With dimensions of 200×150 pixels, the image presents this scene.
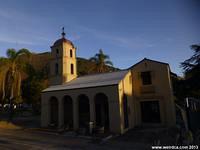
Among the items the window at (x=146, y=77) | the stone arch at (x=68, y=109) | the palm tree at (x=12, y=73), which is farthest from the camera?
the palm tree at (x=12, y=73)

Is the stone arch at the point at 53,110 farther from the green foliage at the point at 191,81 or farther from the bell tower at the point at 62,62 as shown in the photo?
the green foliage at the point at 191,81

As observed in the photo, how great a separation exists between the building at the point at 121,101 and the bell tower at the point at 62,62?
1.29 metres

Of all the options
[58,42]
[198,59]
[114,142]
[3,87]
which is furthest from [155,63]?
[3,87]

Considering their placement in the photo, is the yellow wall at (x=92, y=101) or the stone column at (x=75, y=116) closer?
the yellow wall at (x=92, y=101)

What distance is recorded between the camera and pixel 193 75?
26.8m

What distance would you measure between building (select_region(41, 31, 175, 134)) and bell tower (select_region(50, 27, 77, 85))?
1.29 meters

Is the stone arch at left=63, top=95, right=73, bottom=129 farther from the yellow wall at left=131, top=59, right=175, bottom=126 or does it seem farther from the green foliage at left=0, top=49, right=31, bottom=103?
the yellow wall at left=131, top=59, right=175, bottom=126

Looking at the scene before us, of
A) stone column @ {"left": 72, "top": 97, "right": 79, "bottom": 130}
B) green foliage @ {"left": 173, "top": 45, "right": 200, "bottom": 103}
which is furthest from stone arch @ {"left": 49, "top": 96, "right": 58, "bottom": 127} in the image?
green foliage @ {"left": 173, "top": 45, "right": 200, "bottom": 103}

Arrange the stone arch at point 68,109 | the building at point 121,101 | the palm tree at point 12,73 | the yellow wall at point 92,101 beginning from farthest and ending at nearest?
the palm tree at point 12,73
the stone arch at point 68,109
the building at point 121,101
the yellow wall at point 92,101

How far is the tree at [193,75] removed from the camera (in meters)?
25.5

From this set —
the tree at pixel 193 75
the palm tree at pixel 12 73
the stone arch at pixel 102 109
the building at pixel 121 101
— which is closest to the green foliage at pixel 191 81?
the tree at pixel 193 75

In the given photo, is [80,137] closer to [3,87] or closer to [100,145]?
[100,145]

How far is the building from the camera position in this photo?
61.1ft

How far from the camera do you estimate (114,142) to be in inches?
586
